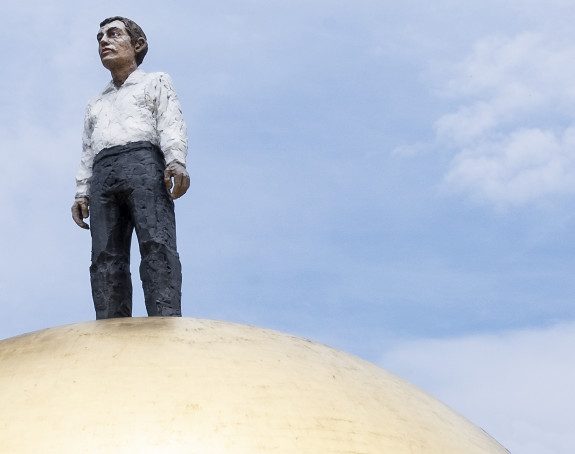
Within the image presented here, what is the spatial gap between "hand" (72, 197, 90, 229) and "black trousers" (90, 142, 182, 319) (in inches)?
6.8

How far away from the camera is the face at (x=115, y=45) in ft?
28.0

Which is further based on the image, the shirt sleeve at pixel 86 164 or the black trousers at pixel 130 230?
the shirt sleeve at pixel 86 164

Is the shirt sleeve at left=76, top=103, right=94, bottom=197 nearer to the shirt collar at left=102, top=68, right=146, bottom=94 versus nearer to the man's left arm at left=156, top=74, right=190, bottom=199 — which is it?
the shirt collar at left=102, top=68, right=146, bottom=94

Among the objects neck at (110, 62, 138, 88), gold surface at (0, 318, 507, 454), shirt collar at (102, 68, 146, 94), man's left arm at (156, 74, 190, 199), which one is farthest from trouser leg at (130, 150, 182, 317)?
gold surface at (0, 318, 507, 454)

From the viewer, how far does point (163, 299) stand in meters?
7.74

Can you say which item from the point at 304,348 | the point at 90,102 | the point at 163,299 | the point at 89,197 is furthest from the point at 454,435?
the point at 90,102

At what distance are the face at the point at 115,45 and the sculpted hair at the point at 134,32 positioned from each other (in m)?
0.03

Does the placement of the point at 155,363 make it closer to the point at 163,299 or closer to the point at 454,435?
the point at 454,435

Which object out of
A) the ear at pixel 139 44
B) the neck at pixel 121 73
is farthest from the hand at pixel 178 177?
the ear at pixel 139 44

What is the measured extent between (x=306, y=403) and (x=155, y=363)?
2.38 ft

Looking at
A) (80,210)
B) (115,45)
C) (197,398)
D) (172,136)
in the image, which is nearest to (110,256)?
(80,210)

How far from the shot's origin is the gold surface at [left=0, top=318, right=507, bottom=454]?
189 inches

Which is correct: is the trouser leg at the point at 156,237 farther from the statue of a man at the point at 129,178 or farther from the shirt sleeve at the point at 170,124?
the shirt sleeve at the point at 170,124

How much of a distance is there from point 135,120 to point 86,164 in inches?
23.0
